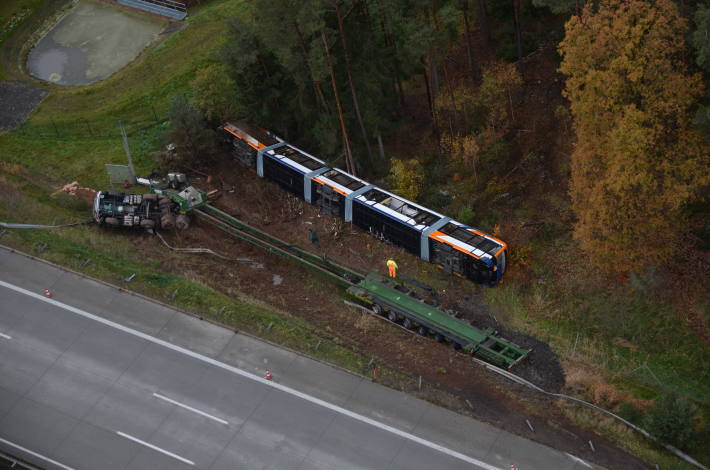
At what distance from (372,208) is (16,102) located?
31.9 meters

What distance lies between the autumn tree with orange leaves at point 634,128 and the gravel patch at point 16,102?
40.5 m

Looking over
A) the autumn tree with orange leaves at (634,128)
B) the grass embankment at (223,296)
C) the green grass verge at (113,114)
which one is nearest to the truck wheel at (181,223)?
the grass embankment at (223,296)

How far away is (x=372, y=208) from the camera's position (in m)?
42.8

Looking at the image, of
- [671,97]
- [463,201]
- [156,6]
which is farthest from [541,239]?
[156,6]

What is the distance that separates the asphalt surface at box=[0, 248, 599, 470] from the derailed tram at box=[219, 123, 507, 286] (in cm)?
939

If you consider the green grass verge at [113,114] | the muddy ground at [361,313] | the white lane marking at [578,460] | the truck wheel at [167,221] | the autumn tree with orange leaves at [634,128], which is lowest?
the white lane marking at [578,460]

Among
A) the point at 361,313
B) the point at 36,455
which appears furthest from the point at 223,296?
the point at 36,455

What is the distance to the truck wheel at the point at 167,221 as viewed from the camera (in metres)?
43.9

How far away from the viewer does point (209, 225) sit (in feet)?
150

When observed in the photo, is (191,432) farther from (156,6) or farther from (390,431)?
(156,6)

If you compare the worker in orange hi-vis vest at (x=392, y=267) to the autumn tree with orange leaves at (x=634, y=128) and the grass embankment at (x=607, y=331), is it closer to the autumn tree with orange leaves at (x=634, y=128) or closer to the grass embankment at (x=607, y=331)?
the grass embankment at (x=607, y=331)

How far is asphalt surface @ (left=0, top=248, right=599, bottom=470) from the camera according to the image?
31.8m

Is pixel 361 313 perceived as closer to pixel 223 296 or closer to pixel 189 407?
pixel 223 296

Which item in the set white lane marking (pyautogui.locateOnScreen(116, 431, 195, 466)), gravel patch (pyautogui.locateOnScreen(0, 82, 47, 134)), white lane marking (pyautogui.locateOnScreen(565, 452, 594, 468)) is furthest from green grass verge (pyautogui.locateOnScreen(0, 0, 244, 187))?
white lane marking (pyautogui.locateOnScreen(565, 452, 594, 468))
